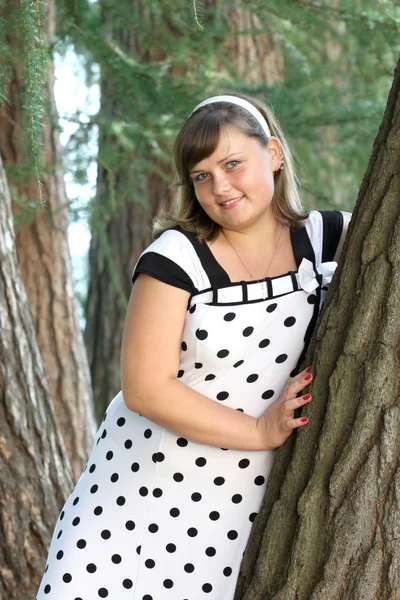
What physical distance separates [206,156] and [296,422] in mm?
663

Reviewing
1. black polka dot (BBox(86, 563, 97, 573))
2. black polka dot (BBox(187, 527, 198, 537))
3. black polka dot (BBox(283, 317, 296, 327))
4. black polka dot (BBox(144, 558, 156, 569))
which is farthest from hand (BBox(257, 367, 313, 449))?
black polka dot (BBox(86, 563, 97, 573))

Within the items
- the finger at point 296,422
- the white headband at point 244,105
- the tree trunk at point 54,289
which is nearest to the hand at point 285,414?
the finger at point 296,422

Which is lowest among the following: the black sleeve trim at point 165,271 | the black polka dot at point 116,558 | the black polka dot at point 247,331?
the black polka dot at point 116,558

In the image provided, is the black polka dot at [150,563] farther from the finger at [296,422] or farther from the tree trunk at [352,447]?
the finger at [296,422]

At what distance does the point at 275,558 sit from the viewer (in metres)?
1.72

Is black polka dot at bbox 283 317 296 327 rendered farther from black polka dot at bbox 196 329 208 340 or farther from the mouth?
the mouth

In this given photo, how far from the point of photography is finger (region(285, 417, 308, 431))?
1741 millimetres

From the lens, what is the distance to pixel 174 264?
192cm

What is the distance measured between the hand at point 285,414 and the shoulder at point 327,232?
43 centimetres

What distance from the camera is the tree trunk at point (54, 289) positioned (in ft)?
14.4

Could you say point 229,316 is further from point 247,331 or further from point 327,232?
point 327,232

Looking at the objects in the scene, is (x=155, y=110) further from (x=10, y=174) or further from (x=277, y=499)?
(x=277, y=499)

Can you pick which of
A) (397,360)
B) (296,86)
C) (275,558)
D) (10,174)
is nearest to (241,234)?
(397,360)

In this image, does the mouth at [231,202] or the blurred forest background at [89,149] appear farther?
the blurred forest background at [89,149]
